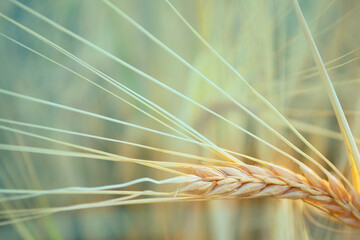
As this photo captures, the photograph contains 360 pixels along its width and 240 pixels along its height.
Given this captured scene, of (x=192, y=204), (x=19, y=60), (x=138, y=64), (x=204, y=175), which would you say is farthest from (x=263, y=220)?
(x=19, y=60)

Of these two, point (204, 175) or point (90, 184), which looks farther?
point (90, 184)

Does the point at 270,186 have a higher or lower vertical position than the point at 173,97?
lower

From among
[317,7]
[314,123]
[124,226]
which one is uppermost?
[317,7]

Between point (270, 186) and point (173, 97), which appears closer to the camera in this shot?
point (270, 186)

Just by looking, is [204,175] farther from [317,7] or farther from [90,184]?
[317,7]
